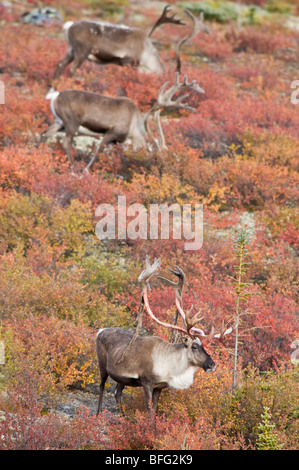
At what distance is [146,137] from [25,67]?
528cm

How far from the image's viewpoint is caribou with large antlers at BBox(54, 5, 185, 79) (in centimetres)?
1358

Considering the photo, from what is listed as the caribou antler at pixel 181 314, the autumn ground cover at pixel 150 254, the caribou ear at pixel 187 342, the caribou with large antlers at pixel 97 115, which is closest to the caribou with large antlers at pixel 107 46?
the autumn ground cover at pixel 150 254

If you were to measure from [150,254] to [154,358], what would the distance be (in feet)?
10.1

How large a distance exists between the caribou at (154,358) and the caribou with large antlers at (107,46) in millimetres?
9096

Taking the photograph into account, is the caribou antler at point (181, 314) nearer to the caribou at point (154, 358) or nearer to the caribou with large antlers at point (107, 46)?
the caribou at point (154, 358)

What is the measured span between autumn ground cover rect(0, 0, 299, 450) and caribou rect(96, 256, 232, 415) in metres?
0.25

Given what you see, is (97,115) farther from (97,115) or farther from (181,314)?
(181,314)

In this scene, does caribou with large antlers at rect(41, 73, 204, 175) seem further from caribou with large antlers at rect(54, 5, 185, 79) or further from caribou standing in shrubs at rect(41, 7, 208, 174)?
caribou with large antlers at rect(54, 5, 185, 79)

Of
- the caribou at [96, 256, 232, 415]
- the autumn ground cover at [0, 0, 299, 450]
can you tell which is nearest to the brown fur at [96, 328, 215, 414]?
the caribou at [96, 256, 232, 415]

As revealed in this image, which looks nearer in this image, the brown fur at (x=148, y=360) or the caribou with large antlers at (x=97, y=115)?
the brown fur at (x=148, y=360)

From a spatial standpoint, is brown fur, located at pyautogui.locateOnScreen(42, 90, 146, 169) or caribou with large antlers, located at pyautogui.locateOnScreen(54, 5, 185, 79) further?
caribou with large antlers, located at pyautogui.locateOnScreen(54, 5, 185, 79)

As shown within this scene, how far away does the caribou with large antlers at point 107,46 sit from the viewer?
13.6 meters
